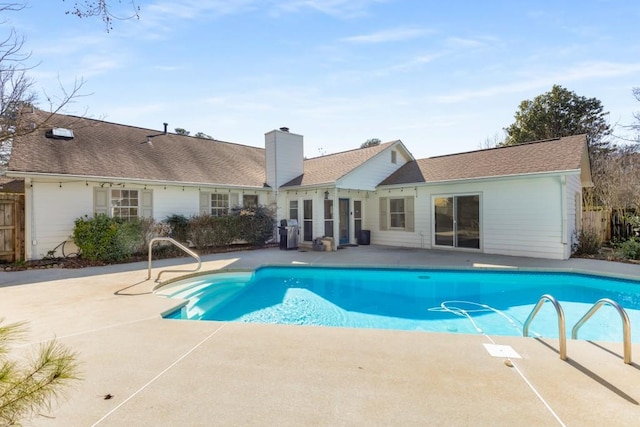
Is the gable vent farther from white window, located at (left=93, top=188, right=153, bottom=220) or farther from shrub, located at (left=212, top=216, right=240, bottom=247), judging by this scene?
shrub, located at (left=212, top=216, right=240, bottom=247)

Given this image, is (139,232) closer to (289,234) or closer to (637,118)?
(289,234)

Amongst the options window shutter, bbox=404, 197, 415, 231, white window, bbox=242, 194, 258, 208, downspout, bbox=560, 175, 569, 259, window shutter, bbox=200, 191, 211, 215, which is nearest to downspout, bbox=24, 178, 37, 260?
window shutter, bbox=200, 191, 211, 215

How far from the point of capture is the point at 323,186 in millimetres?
13383

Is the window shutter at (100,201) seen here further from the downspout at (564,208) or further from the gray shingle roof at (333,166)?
Answer: the downspout at (564,208)

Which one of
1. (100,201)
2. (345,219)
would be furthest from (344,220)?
(100,201)

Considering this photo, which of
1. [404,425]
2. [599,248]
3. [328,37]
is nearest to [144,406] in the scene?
[404,425]

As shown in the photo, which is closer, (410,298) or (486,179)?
(410,298)

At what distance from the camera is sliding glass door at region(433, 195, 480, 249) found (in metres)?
12.6

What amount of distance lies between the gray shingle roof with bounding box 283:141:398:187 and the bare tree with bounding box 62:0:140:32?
9905 millimetres

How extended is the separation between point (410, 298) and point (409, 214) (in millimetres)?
7161

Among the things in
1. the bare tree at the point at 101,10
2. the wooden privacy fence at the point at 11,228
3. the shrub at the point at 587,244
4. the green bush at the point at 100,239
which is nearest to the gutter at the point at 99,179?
the wooden privacy fence at the point at 11,228

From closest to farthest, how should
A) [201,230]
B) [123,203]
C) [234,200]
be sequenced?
[123,203], [201,230], [234,200]

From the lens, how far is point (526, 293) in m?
8.12

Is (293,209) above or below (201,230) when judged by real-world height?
above
